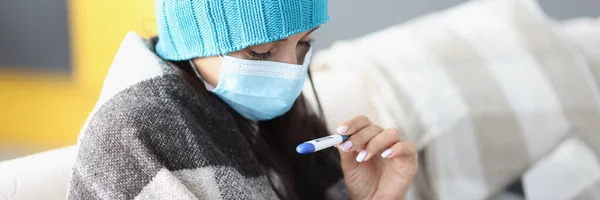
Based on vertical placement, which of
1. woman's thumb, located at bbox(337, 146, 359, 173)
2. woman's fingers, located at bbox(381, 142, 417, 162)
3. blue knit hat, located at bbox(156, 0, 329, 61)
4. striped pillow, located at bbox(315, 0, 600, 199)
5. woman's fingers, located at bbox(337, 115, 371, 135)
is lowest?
striped pillow, located at bbox(315, 0, 600, 199)

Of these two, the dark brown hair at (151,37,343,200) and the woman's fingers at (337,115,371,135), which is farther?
the dark brown hair at (151,37,343,200)

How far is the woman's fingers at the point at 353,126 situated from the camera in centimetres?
91

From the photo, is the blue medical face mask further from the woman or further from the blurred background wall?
the blurred background wall

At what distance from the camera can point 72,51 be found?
A: 2.26 m

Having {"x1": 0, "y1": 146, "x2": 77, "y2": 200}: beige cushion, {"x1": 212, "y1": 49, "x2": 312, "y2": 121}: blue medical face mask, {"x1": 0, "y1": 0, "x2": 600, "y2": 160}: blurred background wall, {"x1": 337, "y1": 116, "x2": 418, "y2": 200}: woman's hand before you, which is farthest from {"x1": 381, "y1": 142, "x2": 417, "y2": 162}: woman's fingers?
{"x1": 0, "y1": 0, "x2": 600, "y2": 160}: blurred background wall

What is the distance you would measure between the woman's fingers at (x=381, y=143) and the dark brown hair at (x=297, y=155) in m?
0.15

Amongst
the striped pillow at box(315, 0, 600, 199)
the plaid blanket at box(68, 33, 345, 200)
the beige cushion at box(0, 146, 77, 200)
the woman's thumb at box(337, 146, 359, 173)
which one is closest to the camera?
the plaid blanket at box(68, 33, 345, 200)

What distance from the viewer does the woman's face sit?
883 millimetres

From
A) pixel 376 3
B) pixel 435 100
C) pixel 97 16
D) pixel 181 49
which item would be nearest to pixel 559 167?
pixel 435 100

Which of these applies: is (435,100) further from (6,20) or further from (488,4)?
(6,20)

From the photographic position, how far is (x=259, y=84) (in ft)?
2.99

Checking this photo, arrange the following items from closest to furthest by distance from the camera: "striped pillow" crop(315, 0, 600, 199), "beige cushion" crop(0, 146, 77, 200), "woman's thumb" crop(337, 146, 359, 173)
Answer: "beige cushion" crop(0, 146, 77, 200) → "woman's thumb" crop(337, 146, 359, 173) → "striped pillow" crop(315, 0, 600, 199)

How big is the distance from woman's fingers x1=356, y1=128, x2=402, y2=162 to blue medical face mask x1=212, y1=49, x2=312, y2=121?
124 millimetres

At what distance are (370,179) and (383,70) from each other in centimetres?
30
